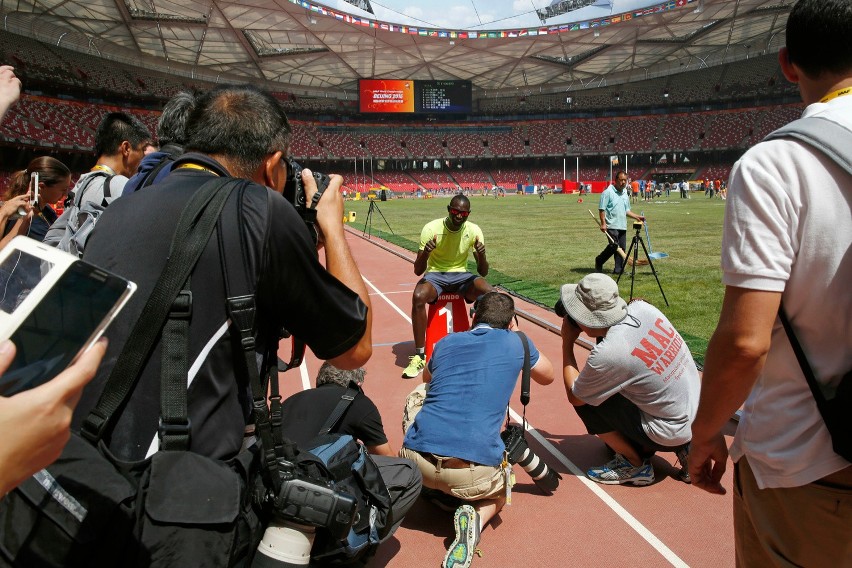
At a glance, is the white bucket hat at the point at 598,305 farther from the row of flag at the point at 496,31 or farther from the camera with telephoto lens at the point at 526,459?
the row of flag at the point at 496,31

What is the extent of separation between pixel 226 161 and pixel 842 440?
6.26 ft

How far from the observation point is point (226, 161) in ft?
6.37

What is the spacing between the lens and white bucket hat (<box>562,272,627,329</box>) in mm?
3834

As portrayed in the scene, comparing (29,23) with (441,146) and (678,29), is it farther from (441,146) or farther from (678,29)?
(678,29)

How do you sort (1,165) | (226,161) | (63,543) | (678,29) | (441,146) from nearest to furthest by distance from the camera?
(63,543)
(226,161)
(1,165)
(678,29)
(441,146)

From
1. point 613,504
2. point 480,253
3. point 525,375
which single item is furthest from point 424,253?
point 613,504

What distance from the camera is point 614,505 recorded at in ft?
12.7

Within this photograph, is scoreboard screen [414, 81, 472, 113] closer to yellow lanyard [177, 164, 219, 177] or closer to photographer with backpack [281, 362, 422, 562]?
photographer with backpack [281, 362, 422, 562]

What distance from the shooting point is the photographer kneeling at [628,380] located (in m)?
3.76

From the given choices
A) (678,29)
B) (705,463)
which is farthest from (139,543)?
(678,29)

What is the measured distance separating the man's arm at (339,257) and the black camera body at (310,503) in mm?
369

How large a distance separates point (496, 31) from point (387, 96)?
18.4 metres

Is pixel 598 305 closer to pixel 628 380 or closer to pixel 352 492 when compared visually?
pixel 628 380

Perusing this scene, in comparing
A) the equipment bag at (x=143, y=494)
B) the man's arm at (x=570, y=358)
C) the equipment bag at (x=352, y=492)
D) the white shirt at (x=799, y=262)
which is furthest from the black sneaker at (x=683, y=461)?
the equipment bag at (x=143, y=494)
